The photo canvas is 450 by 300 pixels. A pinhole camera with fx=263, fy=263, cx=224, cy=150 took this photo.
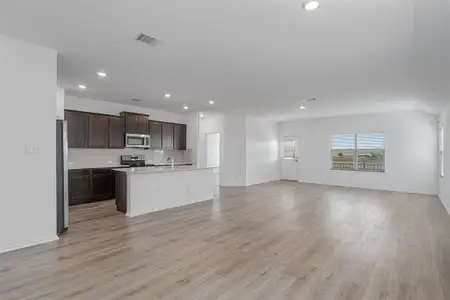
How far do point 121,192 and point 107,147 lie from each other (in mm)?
2038

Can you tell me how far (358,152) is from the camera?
938 cm

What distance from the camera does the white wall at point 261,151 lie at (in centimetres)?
984

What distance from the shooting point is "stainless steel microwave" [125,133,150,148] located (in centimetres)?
737

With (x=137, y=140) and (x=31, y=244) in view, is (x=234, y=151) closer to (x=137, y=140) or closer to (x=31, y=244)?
(x=137, y=140)

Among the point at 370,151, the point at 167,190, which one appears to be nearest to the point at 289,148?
the point at 370,151

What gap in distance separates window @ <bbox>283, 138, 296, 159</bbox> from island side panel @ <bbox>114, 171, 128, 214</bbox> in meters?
7.67

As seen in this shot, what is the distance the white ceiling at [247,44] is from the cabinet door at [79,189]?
6.76ft

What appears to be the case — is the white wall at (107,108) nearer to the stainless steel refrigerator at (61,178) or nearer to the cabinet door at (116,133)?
the cabinet door at (116,133)

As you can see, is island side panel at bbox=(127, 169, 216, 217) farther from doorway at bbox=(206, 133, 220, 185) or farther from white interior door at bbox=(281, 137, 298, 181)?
white interior door at bbox=(281, 137, 298, 181)

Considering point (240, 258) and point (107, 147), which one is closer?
point (240, 258)

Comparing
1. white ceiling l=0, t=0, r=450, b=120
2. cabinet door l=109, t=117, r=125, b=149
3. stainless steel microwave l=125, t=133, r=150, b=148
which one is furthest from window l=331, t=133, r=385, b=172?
cabinet door l=109, t=117, r=125, b=149

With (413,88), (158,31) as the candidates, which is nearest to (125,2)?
(158,31)

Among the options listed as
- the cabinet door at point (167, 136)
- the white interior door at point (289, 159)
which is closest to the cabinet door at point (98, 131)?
the cabinet door at point (167, 136)

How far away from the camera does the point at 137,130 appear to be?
7.61 metres
